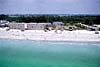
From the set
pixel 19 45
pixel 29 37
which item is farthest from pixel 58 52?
pixel 29 37

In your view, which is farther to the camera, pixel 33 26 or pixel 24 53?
pixel 33 26

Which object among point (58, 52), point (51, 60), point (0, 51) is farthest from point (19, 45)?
point (51, 60)

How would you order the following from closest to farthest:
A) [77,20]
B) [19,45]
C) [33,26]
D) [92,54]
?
1. [92,54]
2. [19,45]
3. [33,26]
4. [77,20]

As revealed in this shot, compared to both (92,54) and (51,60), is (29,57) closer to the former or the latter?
(51,60)

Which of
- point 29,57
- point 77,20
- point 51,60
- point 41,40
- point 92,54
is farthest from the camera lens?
point 77,20

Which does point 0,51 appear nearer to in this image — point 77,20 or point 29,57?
point 29,57

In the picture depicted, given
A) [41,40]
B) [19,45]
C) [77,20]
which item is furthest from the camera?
[77,20]
